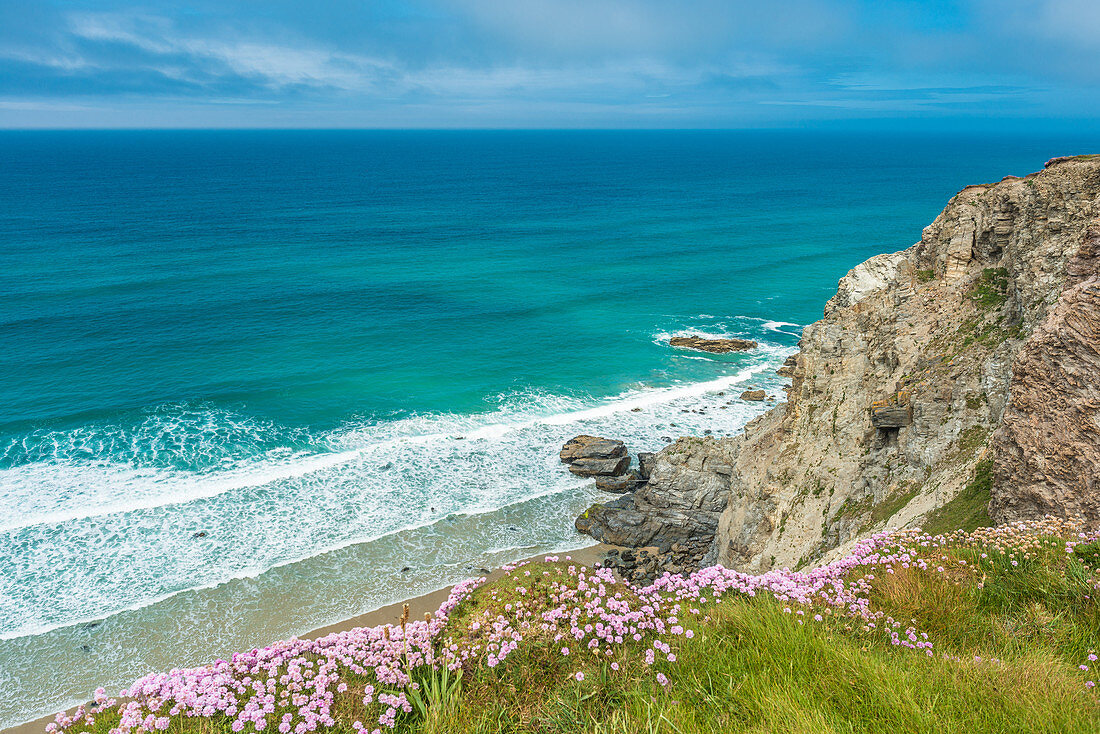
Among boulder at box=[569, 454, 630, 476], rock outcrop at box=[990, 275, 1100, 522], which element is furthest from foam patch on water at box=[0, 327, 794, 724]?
rock outcrop at box=[990, 275, 1100, 522]

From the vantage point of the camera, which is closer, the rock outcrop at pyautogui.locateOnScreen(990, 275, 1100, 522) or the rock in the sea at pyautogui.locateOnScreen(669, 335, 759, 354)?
the rock outcrop at pyautogui.locateOnScreen(990, 275, 1100, 522)

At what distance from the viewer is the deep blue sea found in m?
27.3

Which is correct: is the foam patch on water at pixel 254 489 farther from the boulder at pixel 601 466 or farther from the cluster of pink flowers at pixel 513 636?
the cluster of pink flowers at pixel 513 636

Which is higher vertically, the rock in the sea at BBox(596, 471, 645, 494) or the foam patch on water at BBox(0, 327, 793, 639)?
the rock in the sea at BBox(596, 471, 645, 494)

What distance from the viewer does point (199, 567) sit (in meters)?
28.6

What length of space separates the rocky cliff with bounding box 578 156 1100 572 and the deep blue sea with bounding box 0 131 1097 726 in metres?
11.4

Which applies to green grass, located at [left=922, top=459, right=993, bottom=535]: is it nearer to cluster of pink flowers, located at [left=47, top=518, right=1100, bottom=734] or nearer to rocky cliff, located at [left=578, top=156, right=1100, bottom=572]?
rocky cliff, located at [left=578, top=156, right=1100, bottom=572]

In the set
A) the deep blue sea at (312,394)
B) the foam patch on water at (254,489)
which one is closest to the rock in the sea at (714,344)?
the deep blue sea at (312,394)

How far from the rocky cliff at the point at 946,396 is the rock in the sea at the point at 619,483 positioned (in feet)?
15.5

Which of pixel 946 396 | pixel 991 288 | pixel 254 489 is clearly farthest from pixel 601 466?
pixel 991 288

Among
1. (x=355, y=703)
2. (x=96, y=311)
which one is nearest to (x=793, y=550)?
(x=355, y=703)

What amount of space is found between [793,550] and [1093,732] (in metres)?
14.8

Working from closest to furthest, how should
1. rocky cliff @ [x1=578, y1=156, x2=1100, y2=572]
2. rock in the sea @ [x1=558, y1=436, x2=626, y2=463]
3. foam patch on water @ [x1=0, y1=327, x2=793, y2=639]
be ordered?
rocky cliff @ [x1=578, y1=156, x2=1100, y2=572] → foam patch on water @ [x1=0, y1=327, x2=793, y2=639] → rock in the sea @ [x1=558, y1=436, x2=626, y2=463]

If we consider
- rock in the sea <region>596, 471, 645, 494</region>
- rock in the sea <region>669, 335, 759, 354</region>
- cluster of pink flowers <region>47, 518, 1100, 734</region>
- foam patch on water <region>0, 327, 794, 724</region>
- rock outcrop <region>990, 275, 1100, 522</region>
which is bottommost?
foam patch on water <region>0, 327, 794, 724</region>
